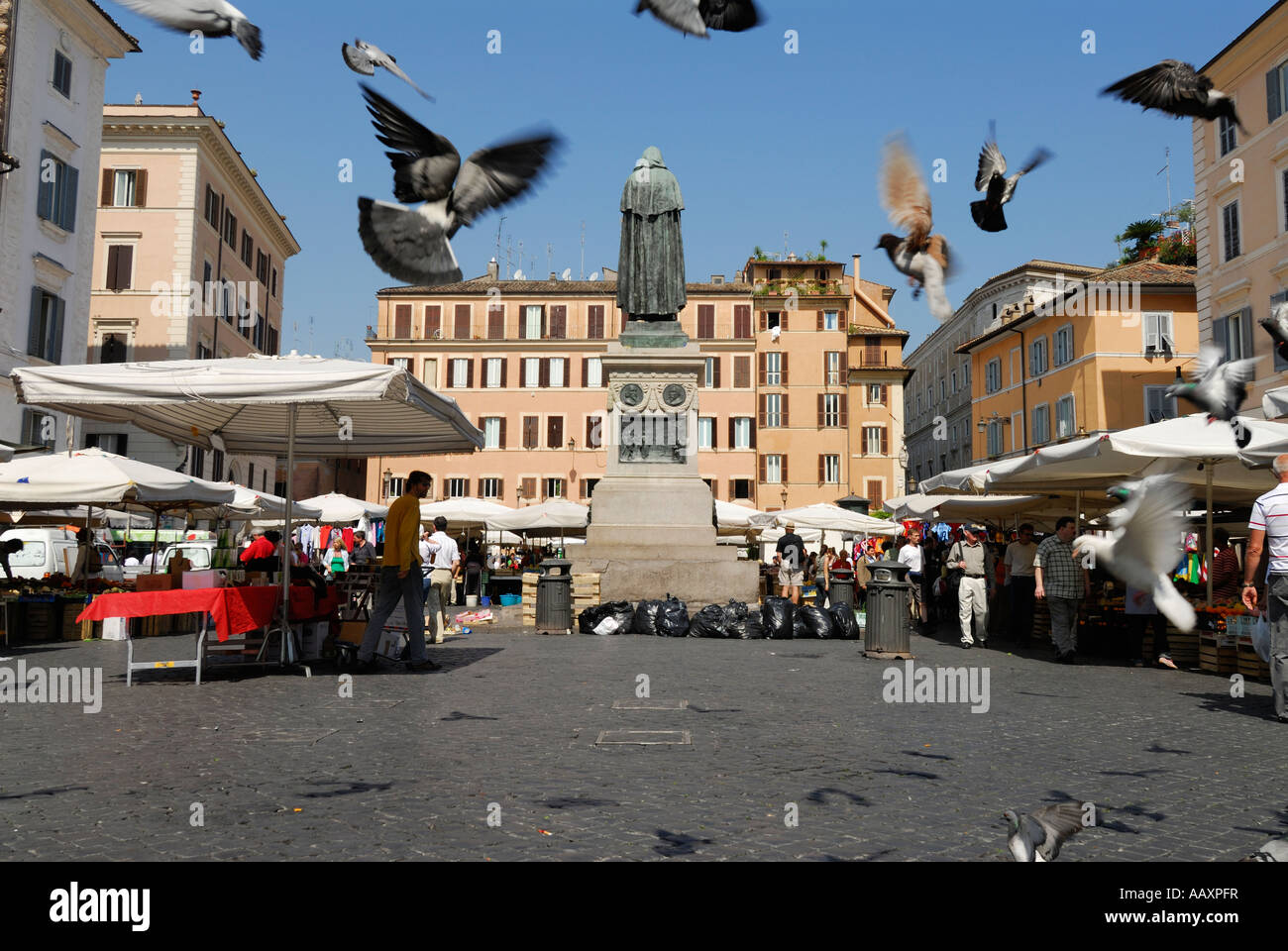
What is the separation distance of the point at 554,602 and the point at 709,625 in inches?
85.8

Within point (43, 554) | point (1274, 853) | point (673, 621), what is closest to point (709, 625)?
point (673, 621)

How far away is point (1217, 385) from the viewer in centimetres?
450

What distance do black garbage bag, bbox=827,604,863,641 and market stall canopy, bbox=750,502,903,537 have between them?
870 centimetres

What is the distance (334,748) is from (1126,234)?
52325 mm

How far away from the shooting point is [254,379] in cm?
916

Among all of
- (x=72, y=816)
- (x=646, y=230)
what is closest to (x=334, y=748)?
(x=72, y=816)

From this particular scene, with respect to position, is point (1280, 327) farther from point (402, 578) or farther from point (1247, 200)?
point (1247, 200)

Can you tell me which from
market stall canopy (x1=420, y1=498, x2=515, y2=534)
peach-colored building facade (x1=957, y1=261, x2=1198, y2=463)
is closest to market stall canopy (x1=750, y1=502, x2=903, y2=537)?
market stall canopy (x1=420, y1=498, x2=515, y2=534)

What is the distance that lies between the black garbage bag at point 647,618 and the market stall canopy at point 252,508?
7563 millimetres

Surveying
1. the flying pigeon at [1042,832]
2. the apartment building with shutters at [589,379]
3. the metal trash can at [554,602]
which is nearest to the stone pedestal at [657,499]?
the metal trash can at [554,602]

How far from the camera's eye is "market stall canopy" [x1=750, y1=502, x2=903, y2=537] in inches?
955

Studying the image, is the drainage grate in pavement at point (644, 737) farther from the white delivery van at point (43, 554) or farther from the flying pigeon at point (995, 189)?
the white delivery van at point (43, 554)

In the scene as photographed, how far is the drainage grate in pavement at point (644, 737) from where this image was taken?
6334 millimetres

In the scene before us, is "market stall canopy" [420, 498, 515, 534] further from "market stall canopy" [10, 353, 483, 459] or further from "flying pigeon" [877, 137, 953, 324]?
"flying pigeon" [877, 137, 953, 324]
